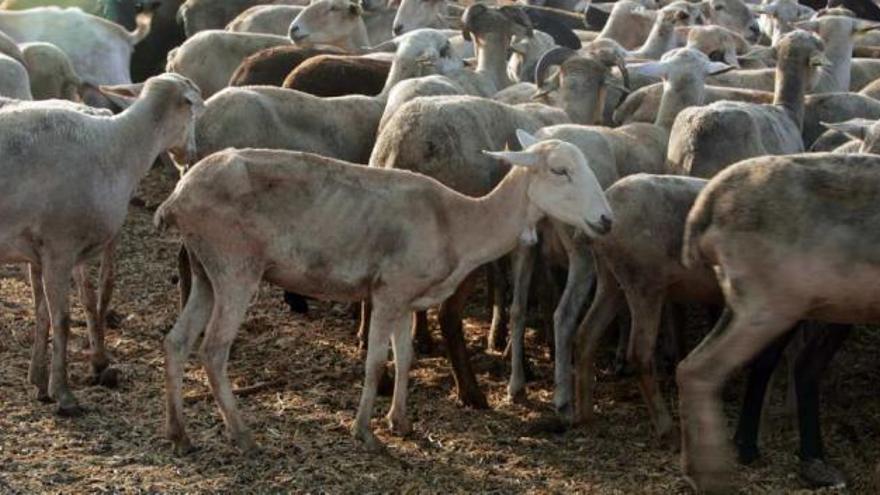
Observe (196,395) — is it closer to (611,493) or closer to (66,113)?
(66,113)

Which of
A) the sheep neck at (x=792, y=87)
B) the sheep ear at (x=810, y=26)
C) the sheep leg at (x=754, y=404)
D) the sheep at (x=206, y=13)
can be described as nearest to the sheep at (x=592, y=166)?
the sheep neck at (x=792, y=87)

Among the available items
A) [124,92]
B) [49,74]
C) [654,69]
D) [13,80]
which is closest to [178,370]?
[124,92]

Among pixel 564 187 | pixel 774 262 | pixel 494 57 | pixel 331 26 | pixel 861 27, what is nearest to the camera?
pixel 774 262

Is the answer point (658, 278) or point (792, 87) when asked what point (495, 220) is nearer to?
point (658, 278)

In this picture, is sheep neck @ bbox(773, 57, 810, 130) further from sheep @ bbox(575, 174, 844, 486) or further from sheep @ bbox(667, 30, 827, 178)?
sheep @ bbox(575, 174, 844, 486)

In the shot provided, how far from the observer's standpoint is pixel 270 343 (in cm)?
1015

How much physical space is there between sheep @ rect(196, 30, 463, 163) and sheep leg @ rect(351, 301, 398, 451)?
247cm

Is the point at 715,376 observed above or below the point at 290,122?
above

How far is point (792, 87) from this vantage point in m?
11.1

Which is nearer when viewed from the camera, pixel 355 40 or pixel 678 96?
pixel 678 96

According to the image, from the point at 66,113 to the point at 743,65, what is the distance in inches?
298

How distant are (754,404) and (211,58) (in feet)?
23.0

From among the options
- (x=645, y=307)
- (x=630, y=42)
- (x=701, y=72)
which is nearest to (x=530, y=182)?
(x=645, y=307)

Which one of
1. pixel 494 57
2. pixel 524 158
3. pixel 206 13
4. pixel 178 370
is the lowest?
pixel 206 13
